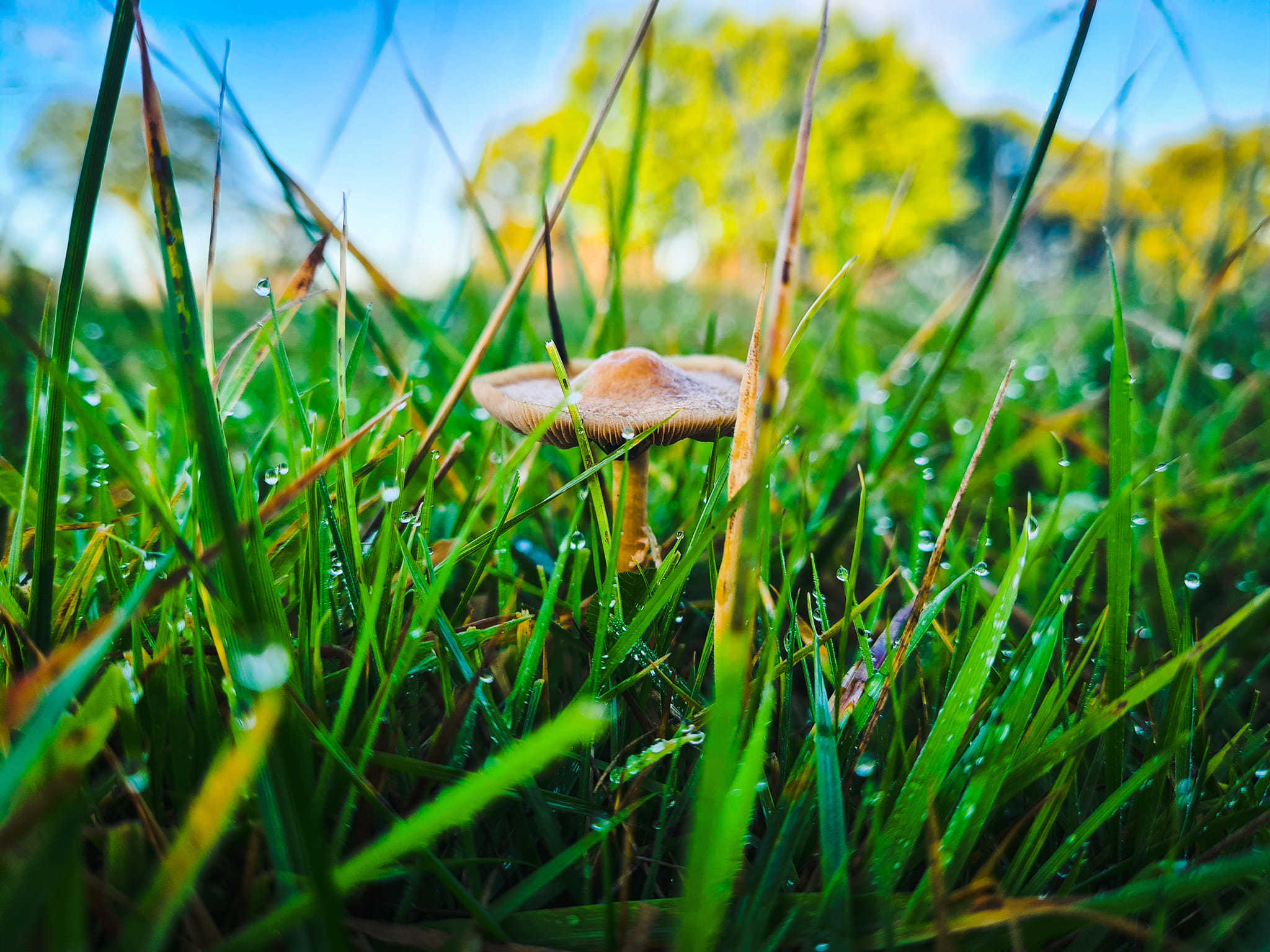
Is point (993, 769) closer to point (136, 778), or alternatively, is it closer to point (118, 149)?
point (136, 778)

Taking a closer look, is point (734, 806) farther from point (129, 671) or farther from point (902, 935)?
point (129, 671)

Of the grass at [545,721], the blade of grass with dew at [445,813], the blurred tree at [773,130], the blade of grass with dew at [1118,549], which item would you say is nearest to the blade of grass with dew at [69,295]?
the grass at [545,721]

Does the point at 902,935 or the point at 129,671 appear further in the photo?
the point at 129,671

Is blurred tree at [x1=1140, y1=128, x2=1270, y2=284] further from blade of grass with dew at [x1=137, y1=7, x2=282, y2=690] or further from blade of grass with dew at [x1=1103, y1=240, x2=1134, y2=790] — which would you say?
blade of grass with dew at [x1=137, y1=7, x2=282, y2=690]

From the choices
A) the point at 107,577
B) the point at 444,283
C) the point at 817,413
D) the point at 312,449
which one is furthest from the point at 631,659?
the point at 444,283

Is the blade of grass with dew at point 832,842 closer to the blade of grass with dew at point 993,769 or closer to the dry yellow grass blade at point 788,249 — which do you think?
the blade of grass with dew at point 993,769

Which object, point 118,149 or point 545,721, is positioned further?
point 118,149

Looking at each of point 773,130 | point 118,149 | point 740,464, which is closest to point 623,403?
point 740,464
